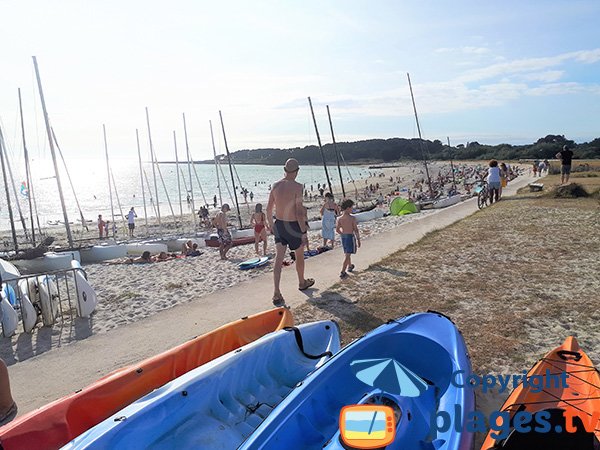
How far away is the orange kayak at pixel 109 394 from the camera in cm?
286

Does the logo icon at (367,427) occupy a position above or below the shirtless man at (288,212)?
below

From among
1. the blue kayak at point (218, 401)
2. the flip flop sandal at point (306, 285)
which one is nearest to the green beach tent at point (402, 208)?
the flip flop sandal at point (306, 285)

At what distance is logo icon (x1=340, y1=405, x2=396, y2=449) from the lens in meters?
2.42

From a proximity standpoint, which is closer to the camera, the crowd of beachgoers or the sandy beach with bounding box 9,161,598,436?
the sandy beach with bounding box 9,161,598,436

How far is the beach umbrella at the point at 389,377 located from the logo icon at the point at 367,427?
0.75 meters

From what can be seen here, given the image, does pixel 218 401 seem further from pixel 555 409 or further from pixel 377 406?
pixel 555 409

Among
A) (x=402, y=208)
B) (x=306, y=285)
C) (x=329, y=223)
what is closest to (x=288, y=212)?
(x=306, y=285)

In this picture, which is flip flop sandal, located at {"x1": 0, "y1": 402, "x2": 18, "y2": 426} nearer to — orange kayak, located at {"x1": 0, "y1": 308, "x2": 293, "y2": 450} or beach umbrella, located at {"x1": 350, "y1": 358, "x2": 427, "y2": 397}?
orange kayak, located at {"x1": 0, "y1": 308, "x2": 293, "y2": 450}

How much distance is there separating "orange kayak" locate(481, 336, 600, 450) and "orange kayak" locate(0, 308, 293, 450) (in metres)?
2.37

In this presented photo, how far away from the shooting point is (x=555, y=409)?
2736mm

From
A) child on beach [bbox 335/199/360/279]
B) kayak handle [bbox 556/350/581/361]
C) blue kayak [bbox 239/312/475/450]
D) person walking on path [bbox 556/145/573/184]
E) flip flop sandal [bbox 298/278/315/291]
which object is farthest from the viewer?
person walking on path [bbox 556/145/573/184]

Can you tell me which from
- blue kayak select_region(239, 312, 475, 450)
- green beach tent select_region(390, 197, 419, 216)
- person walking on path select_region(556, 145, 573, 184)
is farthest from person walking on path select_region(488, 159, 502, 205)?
blue kayak select_region(239, 312, 475, 450)

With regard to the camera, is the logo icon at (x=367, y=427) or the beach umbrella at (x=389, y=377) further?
the beach umbrella at (x=389, y=377)

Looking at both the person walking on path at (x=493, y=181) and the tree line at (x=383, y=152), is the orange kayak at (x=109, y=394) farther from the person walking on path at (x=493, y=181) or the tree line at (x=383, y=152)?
the tree line at (x=383, y=152)
